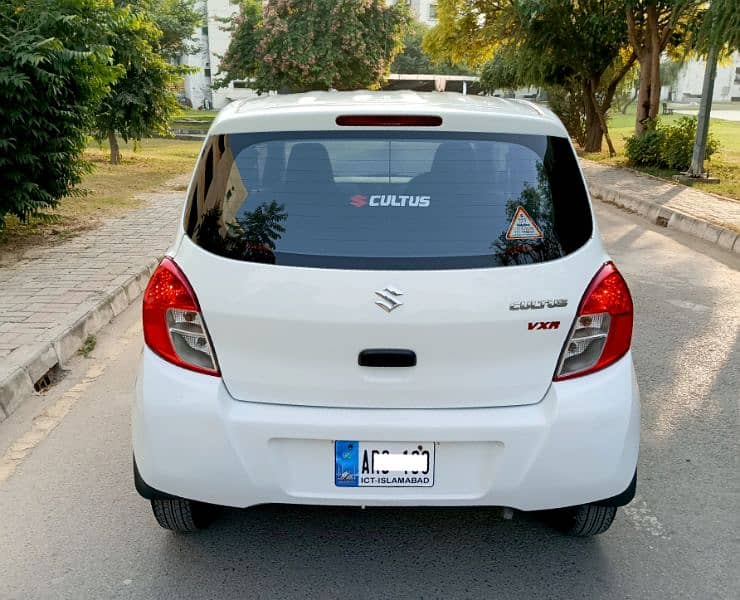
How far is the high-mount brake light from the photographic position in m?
2.58

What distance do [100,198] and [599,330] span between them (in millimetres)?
10496

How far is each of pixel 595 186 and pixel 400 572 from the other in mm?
12872

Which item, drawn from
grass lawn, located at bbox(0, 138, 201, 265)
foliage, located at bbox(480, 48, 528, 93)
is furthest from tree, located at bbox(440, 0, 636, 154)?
grass lawn, located at bbox(0, 138, 201, 265)

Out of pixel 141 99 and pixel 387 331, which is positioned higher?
pixel 141 99

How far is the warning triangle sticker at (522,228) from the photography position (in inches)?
101

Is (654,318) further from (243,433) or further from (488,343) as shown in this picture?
(243,433)

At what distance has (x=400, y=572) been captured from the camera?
2.83 metres

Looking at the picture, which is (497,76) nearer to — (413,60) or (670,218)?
(670,218)

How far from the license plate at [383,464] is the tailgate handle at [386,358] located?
0.86 ft

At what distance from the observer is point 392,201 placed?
2547 mm

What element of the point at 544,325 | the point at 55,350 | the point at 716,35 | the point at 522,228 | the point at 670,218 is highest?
the point at 716,35

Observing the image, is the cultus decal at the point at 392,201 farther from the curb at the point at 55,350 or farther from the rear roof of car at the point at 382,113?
the curb at the point at 55,350

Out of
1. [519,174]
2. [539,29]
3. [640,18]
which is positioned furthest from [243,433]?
[539,29]

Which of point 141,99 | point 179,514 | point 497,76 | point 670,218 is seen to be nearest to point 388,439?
point 179,514
